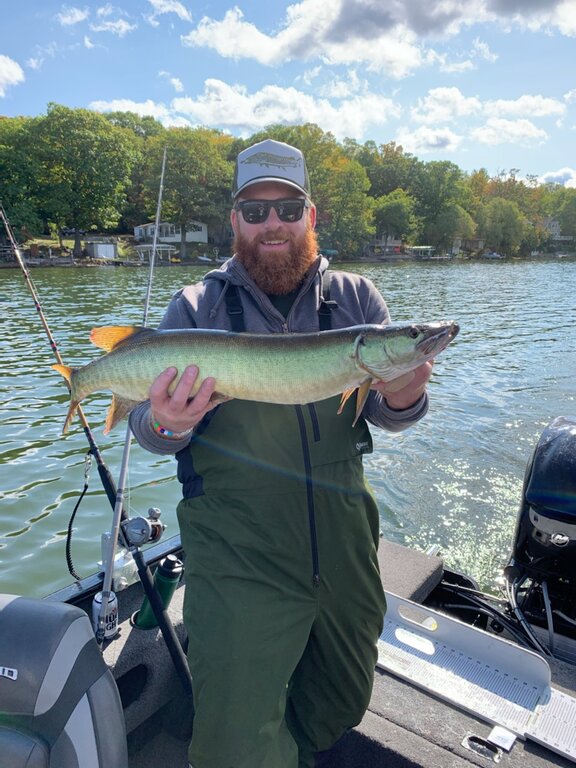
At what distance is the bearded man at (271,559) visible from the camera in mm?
2129

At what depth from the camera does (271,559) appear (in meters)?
2.34

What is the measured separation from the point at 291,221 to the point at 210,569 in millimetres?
1872

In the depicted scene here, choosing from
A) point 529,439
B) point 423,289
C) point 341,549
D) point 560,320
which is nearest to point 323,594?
point 341,549

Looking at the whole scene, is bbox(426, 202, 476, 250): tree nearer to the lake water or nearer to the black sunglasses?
the lake water

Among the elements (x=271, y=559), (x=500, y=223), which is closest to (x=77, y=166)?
(x=271, y=559)

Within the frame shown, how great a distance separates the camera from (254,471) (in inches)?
93.5

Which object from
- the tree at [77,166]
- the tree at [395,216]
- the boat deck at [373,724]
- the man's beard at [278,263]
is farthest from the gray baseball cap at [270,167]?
the tree at [395,216]

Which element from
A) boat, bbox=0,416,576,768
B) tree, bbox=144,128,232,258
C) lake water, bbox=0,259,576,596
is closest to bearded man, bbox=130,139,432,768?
boat, bbox=0,416,576,768

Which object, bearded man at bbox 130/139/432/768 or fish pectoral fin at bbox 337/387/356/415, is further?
fish pectoral fin at bbox 337/387/356/415

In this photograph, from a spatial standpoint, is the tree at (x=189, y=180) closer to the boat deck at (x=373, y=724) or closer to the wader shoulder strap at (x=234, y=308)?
the wader shoulder strap at (x=234, y=308)

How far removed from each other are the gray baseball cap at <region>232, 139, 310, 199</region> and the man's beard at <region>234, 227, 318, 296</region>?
0.31 metres

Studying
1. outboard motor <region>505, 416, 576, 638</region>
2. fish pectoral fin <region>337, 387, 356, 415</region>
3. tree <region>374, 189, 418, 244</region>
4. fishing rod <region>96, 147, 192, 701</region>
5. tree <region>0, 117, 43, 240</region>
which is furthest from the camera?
tree <region>374, 189, 418, 244</region>

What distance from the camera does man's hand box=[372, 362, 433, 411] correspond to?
98.4 inches

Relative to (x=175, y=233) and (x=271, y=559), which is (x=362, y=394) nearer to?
(x=271, y=559)
